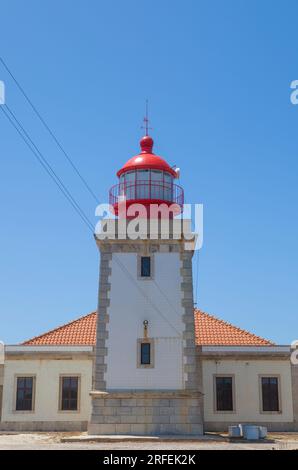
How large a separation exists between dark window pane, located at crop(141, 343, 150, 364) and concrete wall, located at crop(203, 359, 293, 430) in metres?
3.42

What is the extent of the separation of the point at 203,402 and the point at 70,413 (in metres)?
4.54

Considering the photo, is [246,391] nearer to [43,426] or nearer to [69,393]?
[69,393]

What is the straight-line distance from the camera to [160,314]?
20172 millimetres

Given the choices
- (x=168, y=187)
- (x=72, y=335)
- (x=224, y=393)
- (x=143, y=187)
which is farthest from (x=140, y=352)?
(x=168, y=187)

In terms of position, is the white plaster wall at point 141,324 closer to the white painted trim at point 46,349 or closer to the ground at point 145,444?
the ground at point 145,444

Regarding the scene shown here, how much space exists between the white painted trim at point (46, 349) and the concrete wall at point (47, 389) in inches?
13.0

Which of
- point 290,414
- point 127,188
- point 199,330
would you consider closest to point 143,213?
point 127,188

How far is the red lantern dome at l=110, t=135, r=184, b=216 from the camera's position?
68.8ft

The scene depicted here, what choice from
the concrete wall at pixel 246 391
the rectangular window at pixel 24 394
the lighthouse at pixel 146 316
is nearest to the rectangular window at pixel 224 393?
the concrete wall at pixel 246 391

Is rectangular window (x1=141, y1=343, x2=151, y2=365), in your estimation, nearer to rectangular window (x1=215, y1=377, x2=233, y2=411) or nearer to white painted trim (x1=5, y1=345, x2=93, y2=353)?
white painted trim (x1=5, y1=345, x2=93, y2=353)

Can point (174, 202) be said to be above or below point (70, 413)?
above

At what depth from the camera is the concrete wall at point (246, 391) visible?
22.1 meters

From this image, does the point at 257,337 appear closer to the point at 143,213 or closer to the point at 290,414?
the point at 290,414

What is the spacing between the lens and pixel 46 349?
22609 millimetres
